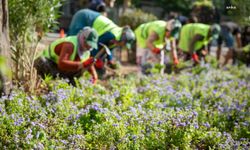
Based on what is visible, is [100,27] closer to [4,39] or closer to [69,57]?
[69,57]

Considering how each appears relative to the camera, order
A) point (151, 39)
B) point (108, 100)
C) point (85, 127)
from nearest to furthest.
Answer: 1. point (85, 127)
2. point (108, 100)
3. point (151, 39)

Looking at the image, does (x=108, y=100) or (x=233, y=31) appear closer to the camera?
(x=108, y=100)

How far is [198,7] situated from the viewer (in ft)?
37.2

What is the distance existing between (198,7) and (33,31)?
6579 millimetres

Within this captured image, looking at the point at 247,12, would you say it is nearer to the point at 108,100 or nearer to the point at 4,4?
the point at 108,100

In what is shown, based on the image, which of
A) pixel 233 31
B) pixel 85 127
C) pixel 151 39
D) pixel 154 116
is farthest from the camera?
pixel 233 31

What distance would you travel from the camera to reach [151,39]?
7.65 m

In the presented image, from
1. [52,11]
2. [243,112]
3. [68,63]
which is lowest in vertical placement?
[243,112]

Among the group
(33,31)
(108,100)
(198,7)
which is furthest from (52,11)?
(198,7)

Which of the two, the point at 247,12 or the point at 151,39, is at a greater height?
the point at 247,12

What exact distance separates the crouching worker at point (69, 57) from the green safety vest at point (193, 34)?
3.86 meters

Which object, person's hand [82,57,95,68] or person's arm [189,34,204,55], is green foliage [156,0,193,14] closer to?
person's arm [189,34,204,55]

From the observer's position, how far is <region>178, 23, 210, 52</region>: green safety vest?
28.9ft

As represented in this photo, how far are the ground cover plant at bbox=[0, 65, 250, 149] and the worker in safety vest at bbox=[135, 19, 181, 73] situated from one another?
2.33m
